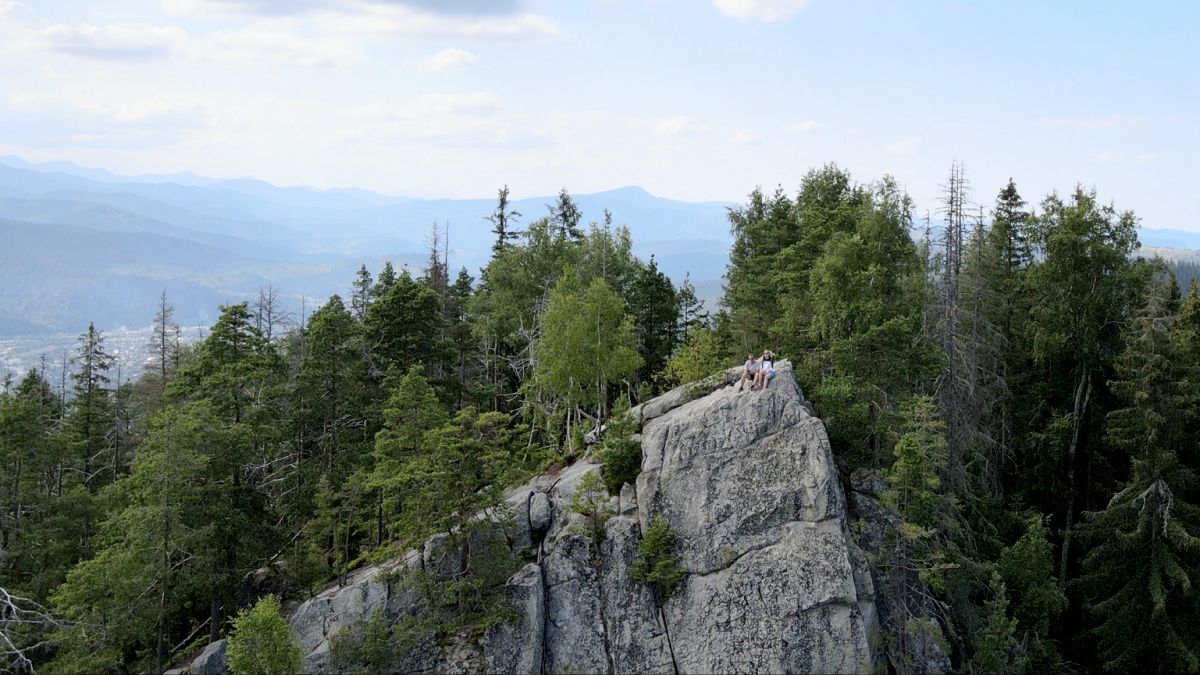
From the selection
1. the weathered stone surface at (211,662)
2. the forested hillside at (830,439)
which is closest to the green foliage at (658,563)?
the forested hillside at (830,439)

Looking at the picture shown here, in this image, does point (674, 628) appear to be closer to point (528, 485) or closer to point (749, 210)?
point (528, 485)

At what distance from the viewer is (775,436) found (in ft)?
88.4

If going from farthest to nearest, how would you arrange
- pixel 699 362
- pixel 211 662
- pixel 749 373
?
1. pixel 699 362
2. pixel 749 373
3. pixel 211 662

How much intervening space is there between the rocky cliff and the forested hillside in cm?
105

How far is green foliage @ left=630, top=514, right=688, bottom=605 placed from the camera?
25.8 meters

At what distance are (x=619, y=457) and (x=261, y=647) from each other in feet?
43.0

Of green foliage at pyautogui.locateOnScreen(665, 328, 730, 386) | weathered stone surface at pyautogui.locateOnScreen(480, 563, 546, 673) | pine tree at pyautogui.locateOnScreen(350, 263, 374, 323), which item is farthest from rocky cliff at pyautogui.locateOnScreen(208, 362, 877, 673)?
pine tree at pyautogui.locateOnScreen(350, 263, 374, 323)

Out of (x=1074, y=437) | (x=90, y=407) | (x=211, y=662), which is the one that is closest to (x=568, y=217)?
(x=90, y=407)

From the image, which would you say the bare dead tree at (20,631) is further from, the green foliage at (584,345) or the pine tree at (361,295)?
the pine tree at (361,295)

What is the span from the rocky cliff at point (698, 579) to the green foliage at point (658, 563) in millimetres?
307

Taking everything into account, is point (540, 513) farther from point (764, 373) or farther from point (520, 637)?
point (764, 373)

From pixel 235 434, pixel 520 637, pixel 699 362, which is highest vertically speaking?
pixel 699 362

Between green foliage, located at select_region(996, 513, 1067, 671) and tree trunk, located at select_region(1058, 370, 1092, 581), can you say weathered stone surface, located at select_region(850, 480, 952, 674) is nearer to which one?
green foliage, located at select_region(996, 513, 1067, 671)

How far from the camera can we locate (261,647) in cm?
2145
